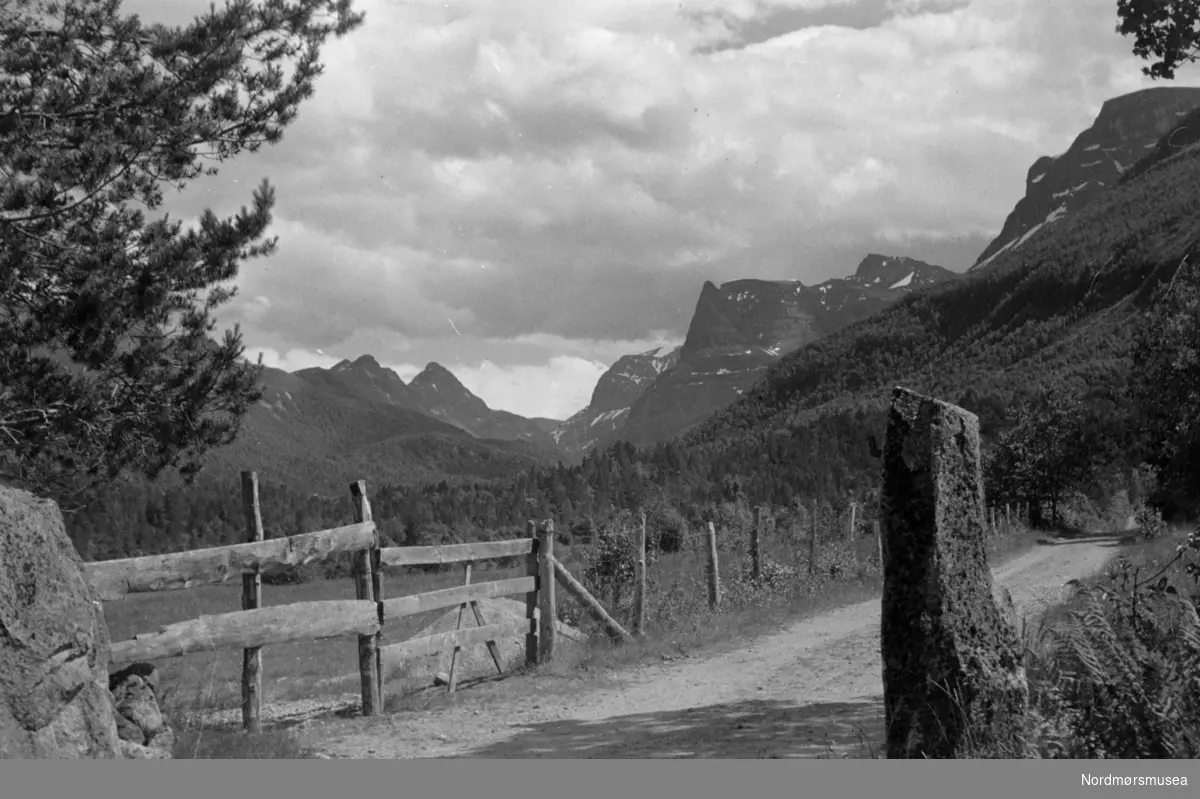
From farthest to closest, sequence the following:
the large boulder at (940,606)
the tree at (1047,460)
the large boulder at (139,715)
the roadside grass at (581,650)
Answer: the tree at (1047,460) → the roadside grass at (581,650) → the large boulder at (139,715) → the large boulder at (940,606)

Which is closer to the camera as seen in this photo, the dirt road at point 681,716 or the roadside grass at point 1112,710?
the roadside grass at point 1112,710

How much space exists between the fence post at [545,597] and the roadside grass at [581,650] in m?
0.25

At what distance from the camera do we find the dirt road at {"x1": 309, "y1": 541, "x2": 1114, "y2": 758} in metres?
8.03

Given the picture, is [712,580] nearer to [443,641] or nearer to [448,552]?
[448,552]

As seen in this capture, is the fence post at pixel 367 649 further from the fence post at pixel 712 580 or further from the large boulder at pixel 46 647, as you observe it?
the fence post at pixel 712 580

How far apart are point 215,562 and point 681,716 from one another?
4.42 meters

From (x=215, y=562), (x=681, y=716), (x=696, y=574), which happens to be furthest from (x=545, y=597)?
(x=696, y=574)

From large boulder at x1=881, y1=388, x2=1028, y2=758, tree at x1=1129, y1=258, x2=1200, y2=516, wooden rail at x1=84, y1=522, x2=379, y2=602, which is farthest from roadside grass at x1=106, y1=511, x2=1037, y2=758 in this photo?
tree at x1=1129, y1=258, x2=1200, y2=516

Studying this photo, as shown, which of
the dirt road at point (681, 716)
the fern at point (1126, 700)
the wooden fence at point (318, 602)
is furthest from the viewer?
the dirt road at point (681, 716)

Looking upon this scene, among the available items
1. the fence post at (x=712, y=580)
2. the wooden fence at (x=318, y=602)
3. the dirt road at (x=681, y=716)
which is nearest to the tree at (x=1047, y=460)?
the fence post at (x=712, y=580)

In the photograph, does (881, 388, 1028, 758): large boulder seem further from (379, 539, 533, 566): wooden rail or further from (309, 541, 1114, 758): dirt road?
(379, 539, 533, 566): wooden rail

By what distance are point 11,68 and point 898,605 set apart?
10.8 metres

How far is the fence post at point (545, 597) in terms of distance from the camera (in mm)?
12734

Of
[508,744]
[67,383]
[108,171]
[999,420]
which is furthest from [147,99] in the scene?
[999,420]
